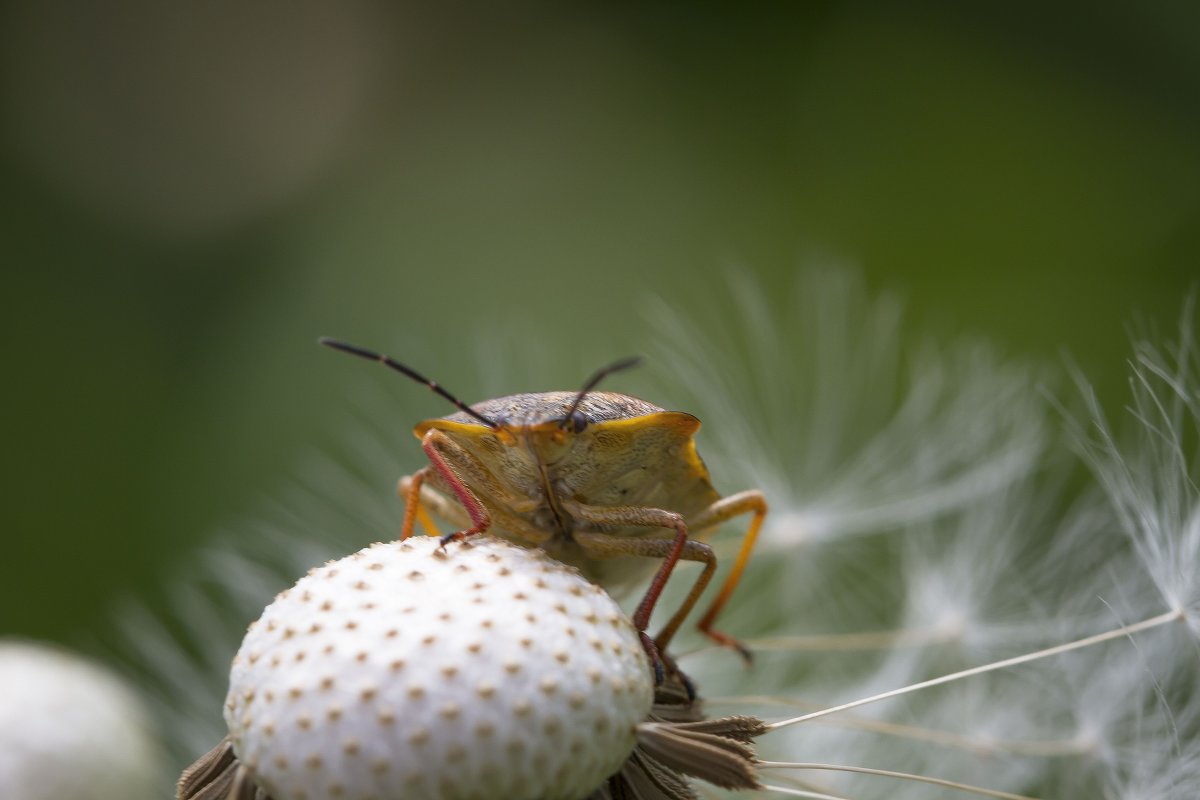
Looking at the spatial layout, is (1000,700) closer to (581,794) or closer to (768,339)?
(768,339)

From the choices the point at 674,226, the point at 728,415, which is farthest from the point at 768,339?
the point at 674,226

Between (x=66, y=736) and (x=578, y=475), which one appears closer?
(x=578, y=475)

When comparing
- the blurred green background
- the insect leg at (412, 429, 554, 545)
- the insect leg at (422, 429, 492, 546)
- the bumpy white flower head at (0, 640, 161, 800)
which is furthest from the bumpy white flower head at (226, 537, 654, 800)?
the blurred green background

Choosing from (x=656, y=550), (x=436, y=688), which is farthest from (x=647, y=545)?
(x=436, y=688)

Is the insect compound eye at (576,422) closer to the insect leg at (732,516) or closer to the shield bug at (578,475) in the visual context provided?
the shield bug at (578,475)

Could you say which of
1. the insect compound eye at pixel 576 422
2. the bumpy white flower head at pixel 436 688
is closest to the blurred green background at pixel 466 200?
the insect compound eye at pixel 576 422

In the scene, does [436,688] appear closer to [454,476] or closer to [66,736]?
[454,476]
